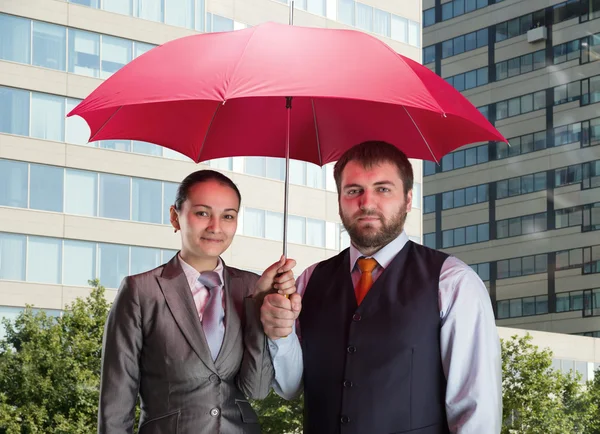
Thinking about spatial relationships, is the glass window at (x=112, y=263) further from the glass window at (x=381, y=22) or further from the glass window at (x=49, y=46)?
the glass window at (x=381, y=22)

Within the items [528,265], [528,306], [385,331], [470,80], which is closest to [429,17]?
[470,80]

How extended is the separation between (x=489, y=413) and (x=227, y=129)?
2.24 meters

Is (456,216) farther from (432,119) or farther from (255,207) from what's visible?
(432,119)

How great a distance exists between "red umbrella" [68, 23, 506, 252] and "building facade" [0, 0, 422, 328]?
3672 cm

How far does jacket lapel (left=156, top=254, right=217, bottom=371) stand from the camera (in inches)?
186

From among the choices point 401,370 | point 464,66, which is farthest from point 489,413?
point 464,66

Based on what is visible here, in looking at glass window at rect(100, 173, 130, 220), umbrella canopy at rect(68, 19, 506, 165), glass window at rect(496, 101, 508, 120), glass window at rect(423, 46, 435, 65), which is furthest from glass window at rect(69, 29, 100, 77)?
glass window at rect(423, 46, 435, 65)

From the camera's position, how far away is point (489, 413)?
13.9 ft

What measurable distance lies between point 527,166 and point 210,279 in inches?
3028

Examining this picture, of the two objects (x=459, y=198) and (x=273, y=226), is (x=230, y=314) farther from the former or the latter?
(x=459, y=198)

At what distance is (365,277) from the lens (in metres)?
4.70

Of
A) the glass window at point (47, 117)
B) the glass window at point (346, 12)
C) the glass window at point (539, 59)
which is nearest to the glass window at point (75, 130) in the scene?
the glass window at point (47, 117)

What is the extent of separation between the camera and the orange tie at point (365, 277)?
4676 millimetres

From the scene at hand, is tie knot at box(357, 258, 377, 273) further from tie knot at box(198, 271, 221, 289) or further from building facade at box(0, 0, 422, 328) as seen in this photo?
building facade at box(0, 0, 422, 328)
